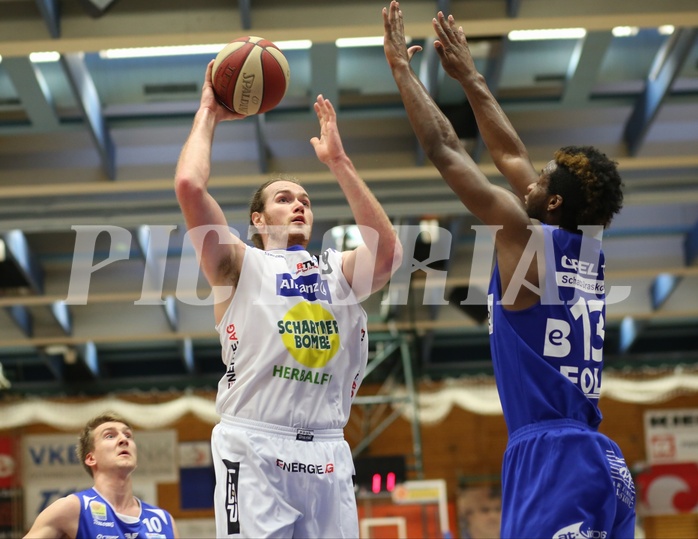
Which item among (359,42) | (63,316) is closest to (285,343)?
(359,42)

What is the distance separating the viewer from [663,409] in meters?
21.5

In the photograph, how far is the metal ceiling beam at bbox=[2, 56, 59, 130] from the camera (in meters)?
9.62

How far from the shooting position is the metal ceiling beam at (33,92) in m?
9.62

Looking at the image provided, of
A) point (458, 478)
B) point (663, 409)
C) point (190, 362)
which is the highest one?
point (190, 362)

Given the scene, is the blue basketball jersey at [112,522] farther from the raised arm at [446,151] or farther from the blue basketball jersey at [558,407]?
the raised arm at [446,151]

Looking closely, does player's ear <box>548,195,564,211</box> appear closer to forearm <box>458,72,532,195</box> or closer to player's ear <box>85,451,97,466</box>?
forearm <box>458,72,532,195</box>

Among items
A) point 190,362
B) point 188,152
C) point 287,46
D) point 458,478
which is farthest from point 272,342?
point 458,478

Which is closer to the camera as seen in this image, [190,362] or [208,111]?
[208,111]

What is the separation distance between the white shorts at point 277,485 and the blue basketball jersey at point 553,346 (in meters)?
0.86

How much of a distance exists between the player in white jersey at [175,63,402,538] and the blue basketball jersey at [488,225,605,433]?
0.78m

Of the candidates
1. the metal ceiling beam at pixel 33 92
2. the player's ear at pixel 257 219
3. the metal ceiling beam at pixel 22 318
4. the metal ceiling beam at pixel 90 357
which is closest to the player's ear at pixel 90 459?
the player's ear at pixel 257 219

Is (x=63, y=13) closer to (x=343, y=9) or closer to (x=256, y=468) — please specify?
(x=343, y=9)

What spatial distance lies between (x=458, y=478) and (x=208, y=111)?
701 inches

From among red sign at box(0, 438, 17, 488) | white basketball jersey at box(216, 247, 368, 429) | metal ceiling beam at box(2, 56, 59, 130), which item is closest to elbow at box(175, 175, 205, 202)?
white basketball jersey at box(216, 247, 368, 429)
